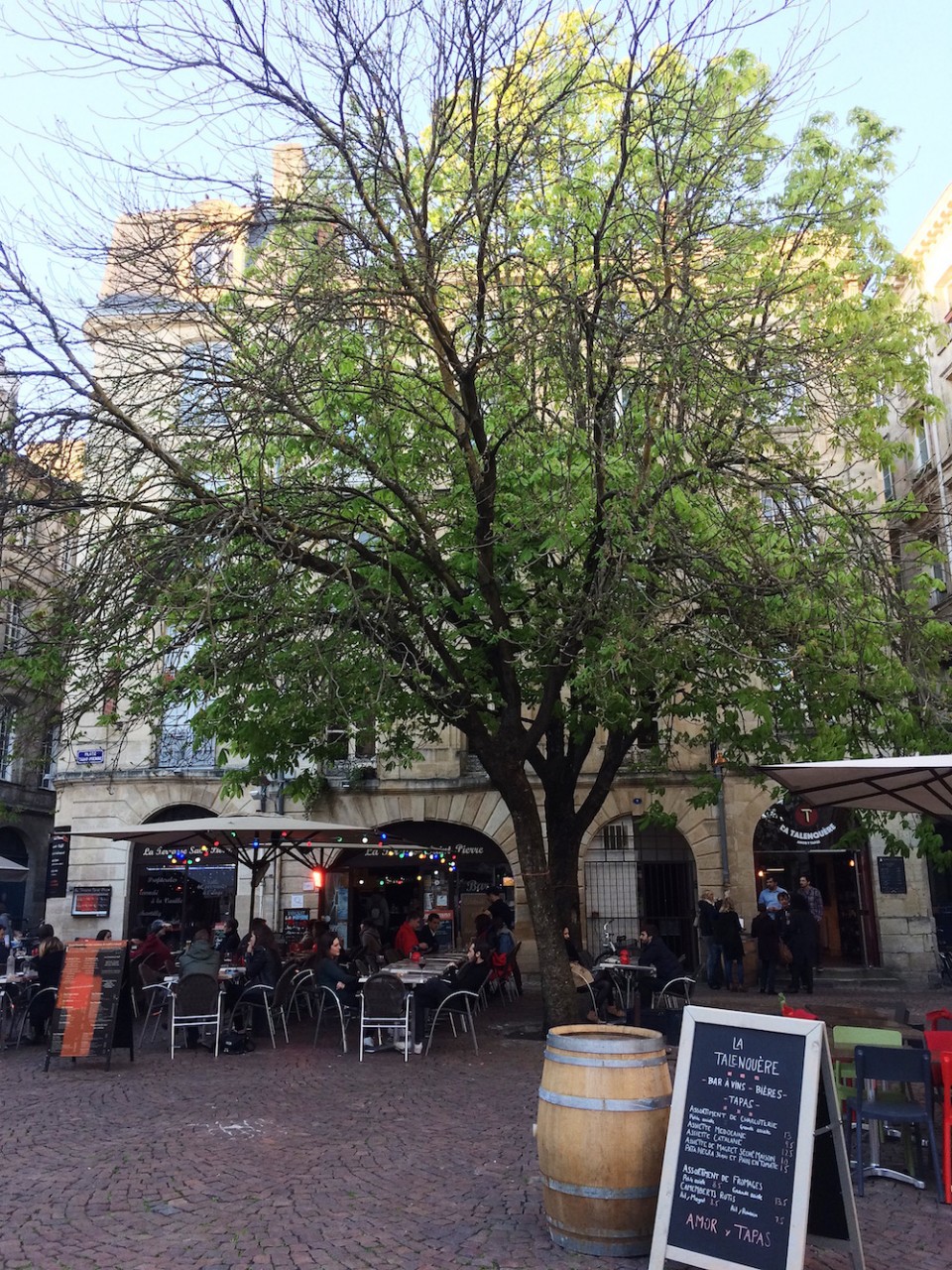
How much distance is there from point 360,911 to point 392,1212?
54.7 feet

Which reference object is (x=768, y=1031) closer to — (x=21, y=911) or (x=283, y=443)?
(x=283, y=443)

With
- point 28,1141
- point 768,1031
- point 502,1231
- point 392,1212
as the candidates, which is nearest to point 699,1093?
point 768,1031

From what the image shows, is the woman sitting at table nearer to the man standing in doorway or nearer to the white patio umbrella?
the white patio umbrella

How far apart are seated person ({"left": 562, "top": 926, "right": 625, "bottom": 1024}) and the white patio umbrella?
434cm

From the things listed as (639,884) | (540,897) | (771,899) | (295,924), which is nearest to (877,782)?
(540,897)

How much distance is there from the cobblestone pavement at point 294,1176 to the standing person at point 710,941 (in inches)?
331

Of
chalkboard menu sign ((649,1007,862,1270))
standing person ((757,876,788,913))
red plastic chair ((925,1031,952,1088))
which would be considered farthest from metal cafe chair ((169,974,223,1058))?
standing person ((757,876,788,913))

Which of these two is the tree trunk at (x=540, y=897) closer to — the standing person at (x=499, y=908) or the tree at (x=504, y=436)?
the tree at (x=504, y=436)

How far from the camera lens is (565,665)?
1044 cm

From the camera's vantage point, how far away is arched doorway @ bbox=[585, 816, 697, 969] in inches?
831

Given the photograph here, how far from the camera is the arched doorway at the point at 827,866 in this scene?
830 inches

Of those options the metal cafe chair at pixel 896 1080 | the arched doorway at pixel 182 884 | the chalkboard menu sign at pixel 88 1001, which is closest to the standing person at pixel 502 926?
the arched doorway at pixel 182 884

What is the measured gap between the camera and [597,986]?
13664mm

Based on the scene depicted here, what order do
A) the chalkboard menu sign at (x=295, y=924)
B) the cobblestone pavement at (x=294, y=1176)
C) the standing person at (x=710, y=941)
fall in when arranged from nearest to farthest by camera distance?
1. the cobblestone pavement at (x=294, y=1176)
2. the standing person at (x=710, y=941)
3. the chalkboard menu sign at (x=295, y=924)
